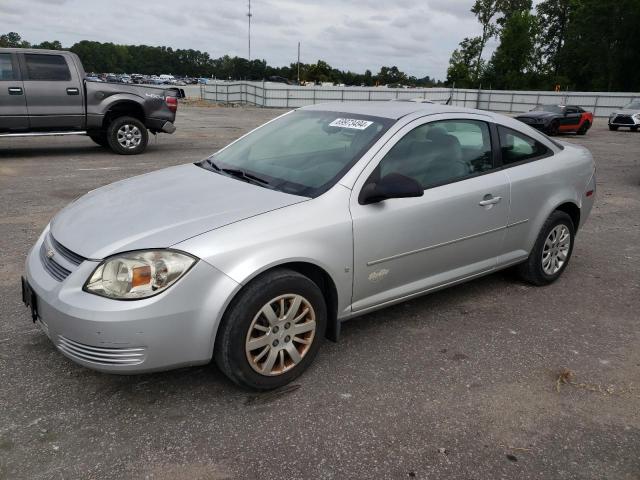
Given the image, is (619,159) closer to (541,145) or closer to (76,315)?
(541,145)

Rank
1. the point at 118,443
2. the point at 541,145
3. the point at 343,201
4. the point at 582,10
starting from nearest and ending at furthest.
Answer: the point at 118,443
the point at 343,201
the point at 541,145
the point at 582,10

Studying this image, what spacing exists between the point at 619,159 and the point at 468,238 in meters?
12.7

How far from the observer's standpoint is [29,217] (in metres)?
6.40

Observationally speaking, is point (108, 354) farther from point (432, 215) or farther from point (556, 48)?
point (556, 48)

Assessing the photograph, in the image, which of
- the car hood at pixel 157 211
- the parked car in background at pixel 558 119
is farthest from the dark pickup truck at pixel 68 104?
the parked car in background at pixel 558 119

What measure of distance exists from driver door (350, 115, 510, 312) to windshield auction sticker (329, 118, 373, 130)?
0.27m

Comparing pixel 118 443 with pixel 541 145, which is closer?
pixel 118 443

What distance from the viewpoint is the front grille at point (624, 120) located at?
Result: 2455 centimetres

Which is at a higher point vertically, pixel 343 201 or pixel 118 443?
pixel 343 201

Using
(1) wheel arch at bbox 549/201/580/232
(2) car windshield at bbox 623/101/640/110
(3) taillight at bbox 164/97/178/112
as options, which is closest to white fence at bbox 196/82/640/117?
(2) car windshield at bbox 623/101/640/110

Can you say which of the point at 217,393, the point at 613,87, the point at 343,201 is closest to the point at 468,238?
the point at 343,201

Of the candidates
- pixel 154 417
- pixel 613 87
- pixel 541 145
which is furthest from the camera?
pixel 613 87

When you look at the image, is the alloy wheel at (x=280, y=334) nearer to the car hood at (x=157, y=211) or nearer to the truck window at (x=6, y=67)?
the car hood at (x=157, y=211)

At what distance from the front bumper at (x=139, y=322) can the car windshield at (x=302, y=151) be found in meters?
0.90
